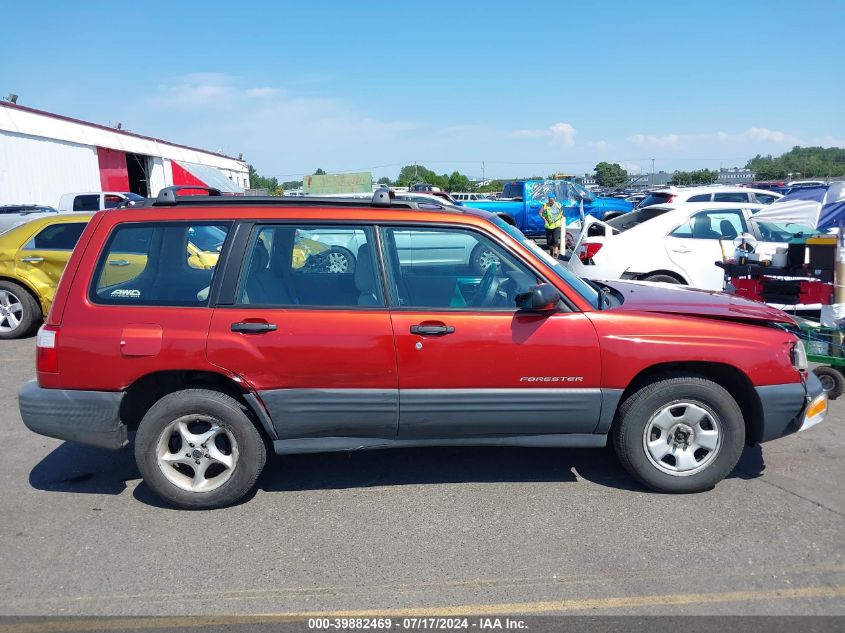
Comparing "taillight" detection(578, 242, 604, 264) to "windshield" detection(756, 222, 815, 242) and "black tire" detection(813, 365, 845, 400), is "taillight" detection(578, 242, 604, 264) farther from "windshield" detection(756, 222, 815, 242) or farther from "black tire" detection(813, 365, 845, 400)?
"black tire" detection(813, 365, 845, 400)

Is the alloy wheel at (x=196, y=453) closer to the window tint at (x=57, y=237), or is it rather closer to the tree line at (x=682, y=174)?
the window tint at (x=57, y=237)

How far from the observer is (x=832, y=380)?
233 inches

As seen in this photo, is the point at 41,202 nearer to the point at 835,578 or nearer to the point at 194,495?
the point at 194,495

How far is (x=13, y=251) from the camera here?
884 cm

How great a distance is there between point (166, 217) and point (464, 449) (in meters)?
2.62

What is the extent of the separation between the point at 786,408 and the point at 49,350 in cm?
439

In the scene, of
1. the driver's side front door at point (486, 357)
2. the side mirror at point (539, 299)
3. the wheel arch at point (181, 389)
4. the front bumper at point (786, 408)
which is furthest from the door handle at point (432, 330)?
the front bumper at point (786, 408)

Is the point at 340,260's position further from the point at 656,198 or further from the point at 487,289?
the point at 656,198

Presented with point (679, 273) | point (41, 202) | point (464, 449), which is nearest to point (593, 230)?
point (679, 273)

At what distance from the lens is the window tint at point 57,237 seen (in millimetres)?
9070

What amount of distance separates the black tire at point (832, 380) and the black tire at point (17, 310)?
908 cm

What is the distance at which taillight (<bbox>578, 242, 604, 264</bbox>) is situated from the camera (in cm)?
934

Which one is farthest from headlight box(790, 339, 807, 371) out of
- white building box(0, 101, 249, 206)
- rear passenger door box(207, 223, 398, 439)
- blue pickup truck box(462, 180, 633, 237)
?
white building box(0, 101, 249, 206)

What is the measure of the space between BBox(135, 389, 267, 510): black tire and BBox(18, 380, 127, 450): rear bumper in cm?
18
